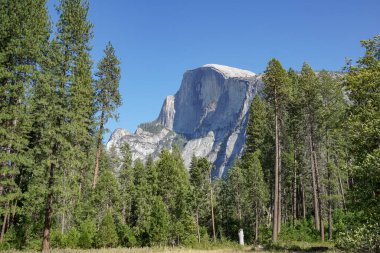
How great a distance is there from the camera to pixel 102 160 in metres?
47.4

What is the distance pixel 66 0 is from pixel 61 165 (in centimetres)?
1049

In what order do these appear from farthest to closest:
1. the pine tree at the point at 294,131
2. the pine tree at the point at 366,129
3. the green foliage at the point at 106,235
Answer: the pine tree at the point at 294,131 → the green foliage at the point at 106,235 → the pine tree at the point at 366,129

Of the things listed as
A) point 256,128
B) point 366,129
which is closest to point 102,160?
point 256,128

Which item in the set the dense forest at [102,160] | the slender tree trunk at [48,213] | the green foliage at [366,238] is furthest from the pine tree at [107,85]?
the green foliage at [366,238]

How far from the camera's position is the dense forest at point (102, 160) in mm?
14711

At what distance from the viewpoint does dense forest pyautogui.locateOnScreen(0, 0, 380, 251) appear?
48.3 feet

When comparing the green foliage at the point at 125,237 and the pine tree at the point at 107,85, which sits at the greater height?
the pine tree at the point at 107,85

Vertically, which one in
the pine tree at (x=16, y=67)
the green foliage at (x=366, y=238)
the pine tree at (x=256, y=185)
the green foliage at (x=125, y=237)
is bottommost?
the green foliage at (x=125, y=237)

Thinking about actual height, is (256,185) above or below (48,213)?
above

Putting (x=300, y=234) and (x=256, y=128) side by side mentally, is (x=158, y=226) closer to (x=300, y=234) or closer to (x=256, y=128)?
(x=300, y=234)

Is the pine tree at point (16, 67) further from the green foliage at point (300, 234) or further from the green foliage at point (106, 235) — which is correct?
the green foliage at point (300, 234)

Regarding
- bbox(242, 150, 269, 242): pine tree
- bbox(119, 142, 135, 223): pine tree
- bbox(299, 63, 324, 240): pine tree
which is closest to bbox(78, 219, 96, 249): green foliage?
bbox(119, 142, 135, 223): pine tree

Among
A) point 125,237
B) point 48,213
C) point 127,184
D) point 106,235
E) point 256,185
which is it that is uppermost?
point 127,184

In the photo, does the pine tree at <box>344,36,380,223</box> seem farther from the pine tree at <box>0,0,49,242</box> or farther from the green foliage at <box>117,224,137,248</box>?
the green foliage at <box>117,224,137,248</box>
